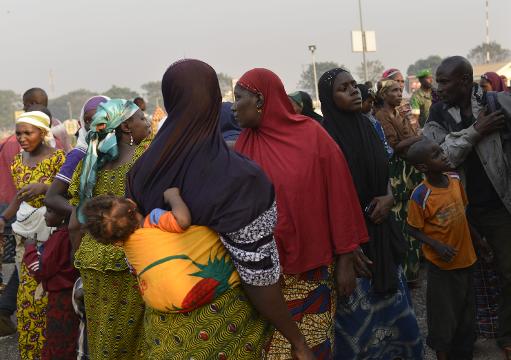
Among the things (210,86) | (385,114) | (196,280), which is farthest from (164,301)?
(385,114)

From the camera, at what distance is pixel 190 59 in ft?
7.98

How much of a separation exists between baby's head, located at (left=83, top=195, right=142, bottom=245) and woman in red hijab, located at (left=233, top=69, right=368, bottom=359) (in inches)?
38.8

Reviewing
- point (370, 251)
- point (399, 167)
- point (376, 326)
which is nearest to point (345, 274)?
point (370, 251)

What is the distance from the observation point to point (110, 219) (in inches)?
89.0

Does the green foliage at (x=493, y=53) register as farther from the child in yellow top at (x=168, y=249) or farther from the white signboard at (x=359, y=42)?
the child in yellow top at (x=168, y=249)

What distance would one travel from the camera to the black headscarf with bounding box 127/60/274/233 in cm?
224

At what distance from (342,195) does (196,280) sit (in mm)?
1154

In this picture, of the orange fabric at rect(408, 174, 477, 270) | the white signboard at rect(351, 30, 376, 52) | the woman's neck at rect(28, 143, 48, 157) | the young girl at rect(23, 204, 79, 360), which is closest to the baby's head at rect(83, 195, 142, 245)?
the young girl at rect(23, 204, 79, 360)

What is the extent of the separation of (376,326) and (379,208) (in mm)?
672

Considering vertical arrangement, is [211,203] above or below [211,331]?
above

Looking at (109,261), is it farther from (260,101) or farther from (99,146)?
(260,101)

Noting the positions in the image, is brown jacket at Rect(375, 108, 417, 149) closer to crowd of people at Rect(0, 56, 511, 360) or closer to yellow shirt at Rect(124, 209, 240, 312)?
crowd of people at Rect(0, 56, 511, 360)

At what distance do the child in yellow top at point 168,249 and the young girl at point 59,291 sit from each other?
6.23 feet

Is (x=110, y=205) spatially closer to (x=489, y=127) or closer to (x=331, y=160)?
(x=331, y=160)
